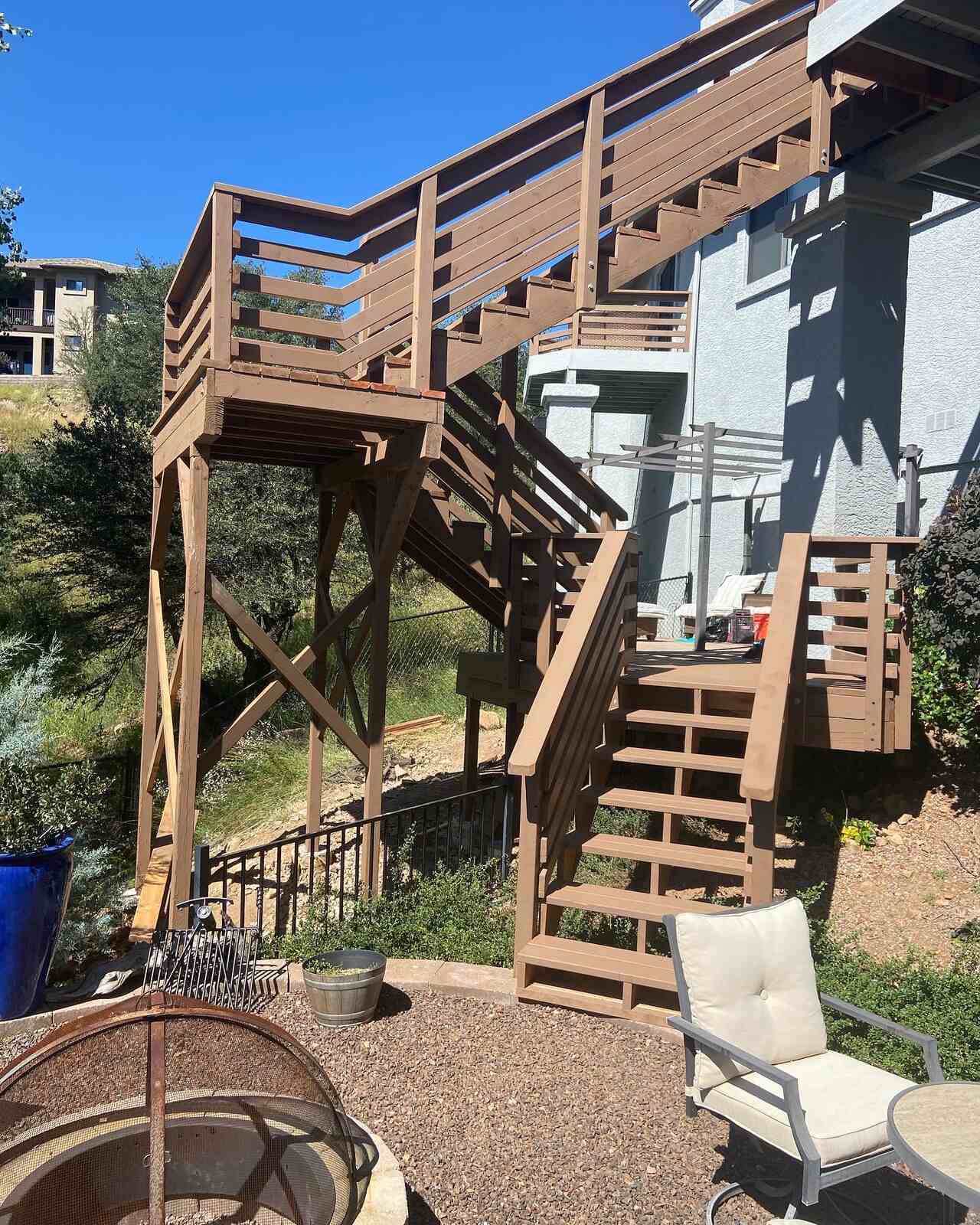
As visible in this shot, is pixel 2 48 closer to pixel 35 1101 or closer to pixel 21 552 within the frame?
pixel 21 552

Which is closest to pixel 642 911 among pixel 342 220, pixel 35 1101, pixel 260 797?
pixel 35 1101

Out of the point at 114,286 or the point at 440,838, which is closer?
the point at 440,838

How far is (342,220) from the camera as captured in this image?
5152mm

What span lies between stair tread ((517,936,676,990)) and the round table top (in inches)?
64.1

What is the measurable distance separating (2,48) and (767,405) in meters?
9.76

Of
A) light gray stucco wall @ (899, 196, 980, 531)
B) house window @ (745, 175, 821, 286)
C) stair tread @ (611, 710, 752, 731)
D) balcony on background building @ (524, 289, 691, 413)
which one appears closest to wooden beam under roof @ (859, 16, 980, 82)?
light gray stucco wall @ (899, 196, 980, 531)

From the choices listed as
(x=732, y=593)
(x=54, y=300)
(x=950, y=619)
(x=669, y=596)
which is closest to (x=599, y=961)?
(x=950, y=619)

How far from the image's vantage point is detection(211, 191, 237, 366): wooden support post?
16.0ft

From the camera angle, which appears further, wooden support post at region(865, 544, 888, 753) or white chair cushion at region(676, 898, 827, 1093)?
wooden support post at region(865, 544, 888, 753)

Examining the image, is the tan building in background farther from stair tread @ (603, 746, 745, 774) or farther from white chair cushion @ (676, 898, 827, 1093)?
white chair cushion @ (676, 898, 827, 1093)

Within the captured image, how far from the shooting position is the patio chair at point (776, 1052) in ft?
9.46

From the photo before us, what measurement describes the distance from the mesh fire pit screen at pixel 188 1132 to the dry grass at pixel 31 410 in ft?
86.2

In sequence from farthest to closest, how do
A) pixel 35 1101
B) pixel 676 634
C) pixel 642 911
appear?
1. pixel 676 634
2. pixel 642 911
3. pixel 35 1101

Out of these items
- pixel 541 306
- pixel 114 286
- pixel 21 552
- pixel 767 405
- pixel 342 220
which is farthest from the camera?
pixel 114 286
